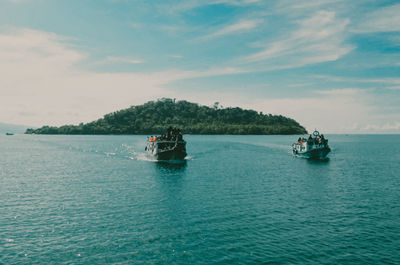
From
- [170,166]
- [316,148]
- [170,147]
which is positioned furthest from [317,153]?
[170,166]

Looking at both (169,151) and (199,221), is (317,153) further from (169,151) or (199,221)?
(199,221)

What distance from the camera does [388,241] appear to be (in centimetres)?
2439

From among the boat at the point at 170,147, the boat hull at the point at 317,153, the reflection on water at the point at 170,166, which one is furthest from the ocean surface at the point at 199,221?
the boat hull at the point at 317,153

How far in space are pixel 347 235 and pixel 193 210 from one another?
14.6 meters

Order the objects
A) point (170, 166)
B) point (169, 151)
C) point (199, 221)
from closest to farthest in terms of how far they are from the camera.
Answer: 1. point (199, 221)
2. point (170, 166)
3. point (169, 151)

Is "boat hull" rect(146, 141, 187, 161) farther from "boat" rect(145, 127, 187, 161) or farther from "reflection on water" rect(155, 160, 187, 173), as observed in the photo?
"reflection on water" rect(155, 160, 187, 173)

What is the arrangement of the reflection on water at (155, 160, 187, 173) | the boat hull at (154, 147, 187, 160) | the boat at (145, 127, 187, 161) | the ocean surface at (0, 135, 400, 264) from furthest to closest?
the boat hull at (154, 147, 187, 160)
the boat at (145, 127, 187, 161)
the reflection on water at (155, 160, 187, 173)
the ocean surface at (0, 135, 400, 264)

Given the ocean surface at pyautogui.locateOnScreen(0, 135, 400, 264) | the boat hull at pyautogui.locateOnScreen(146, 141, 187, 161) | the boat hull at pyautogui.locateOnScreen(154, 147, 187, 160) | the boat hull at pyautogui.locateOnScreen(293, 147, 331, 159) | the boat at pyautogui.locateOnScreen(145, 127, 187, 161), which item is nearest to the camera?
the ocean surface at pyautogui.locateOnScreen(0, 135, 400, 264)

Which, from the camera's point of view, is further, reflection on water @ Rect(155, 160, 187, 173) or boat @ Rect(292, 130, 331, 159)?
boat @ Rect(292, 130, 331, 159)

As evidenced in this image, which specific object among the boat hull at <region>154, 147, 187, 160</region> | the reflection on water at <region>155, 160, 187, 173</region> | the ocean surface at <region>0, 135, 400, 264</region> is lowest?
the ocean surface at <region>0, 135, 400, 264</region>

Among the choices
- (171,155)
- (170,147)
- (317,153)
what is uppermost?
(170,147)

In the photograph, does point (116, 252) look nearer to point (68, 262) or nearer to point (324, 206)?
point (68, 262)

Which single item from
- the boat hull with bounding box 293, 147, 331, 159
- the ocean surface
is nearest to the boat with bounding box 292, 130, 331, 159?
the boat hull with bounding box 293, 147, 331, 159

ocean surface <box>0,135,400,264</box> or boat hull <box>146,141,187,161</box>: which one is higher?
boat hull <box>146,141,187,161</box>
